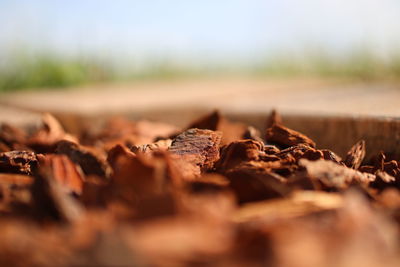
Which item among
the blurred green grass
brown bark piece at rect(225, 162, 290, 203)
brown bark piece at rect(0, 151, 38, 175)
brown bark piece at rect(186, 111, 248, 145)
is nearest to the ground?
the blurred green grass

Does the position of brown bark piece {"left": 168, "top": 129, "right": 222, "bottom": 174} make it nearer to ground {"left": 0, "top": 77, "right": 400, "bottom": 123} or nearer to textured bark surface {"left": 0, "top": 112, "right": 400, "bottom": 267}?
textured bark surface {"left": 0, "top": 112, "right": 400, "bottom": 267}

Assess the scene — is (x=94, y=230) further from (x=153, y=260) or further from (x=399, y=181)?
(x=399, y=181)

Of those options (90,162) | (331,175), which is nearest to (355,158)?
(331,175)

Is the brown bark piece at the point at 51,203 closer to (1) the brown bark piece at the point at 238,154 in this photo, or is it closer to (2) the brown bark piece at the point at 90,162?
(2) the brown bark piece at the point at 90,162

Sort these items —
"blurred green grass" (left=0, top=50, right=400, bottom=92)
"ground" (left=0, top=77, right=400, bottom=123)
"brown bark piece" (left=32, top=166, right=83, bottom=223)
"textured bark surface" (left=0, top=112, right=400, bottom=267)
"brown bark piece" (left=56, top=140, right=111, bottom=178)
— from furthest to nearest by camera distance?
1. "blurred green grass" (left=0, top=50, right=400, bottom=92)
2. "ground" (left=0, top=77, right=400, bottom=123)
3. "brown bark piece" (left=56, top=140, right=111, bottom=178)
4. "brown bark piece" (left=32, top=166, right=83, bottom=223)
5. "textured bark surface" (left=0, top=112, right=400, bottom=267)

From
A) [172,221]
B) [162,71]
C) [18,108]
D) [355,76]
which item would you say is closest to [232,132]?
[172,221]

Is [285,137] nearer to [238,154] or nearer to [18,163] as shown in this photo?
[238,154]
